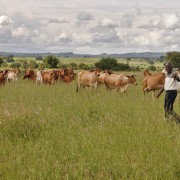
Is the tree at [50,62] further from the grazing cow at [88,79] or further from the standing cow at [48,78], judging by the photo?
the grazing cow at [88,79]

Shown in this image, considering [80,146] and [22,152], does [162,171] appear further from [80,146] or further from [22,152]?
[22,152]

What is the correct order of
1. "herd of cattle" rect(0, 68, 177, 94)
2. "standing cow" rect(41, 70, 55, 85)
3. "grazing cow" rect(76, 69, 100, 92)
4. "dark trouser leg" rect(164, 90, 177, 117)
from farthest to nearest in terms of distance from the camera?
"standing cow" rect(41, 70, 55, 85)
"grazing cow" rect(76, 69, 100, 92)
"herd of cattle" rect(0, 68, 177, 94)
"dark trouser leg" rect(164, 90, 177, 117)

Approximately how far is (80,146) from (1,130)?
2.41m

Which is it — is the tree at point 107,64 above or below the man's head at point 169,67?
below

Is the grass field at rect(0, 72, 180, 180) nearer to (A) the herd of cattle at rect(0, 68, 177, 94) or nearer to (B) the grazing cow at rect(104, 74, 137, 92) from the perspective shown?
(A) the herd of cattle at rect(0, 68, 177, 94)

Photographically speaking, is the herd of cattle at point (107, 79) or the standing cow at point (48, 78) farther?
the standing cow at point (48, 78)

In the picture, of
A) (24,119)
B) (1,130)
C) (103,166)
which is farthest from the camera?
(24,119)

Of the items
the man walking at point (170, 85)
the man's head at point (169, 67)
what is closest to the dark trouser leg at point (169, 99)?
the man walking at point (170, 85)

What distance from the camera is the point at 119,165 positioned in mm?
5902

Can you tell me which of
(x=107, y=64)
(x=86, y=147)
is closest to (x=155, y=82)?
(x=86, y=147)

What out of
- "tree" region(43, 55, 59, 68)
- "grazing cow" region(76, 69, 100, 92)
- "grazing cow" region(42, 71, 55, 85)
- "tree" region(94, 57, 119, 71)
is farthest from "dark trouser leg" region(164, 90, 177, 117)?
"tree" region(43, 55, 59, 68)

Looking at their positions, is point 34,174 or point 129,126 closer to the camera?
point 34,174

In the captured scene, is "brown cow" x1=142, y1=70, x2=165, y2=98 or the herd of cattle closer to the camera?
"brown cow" x1=142, y1=70, x2=165, y2=98

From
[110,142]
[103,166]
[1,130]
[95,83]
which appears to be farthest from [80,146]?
[95,83]
